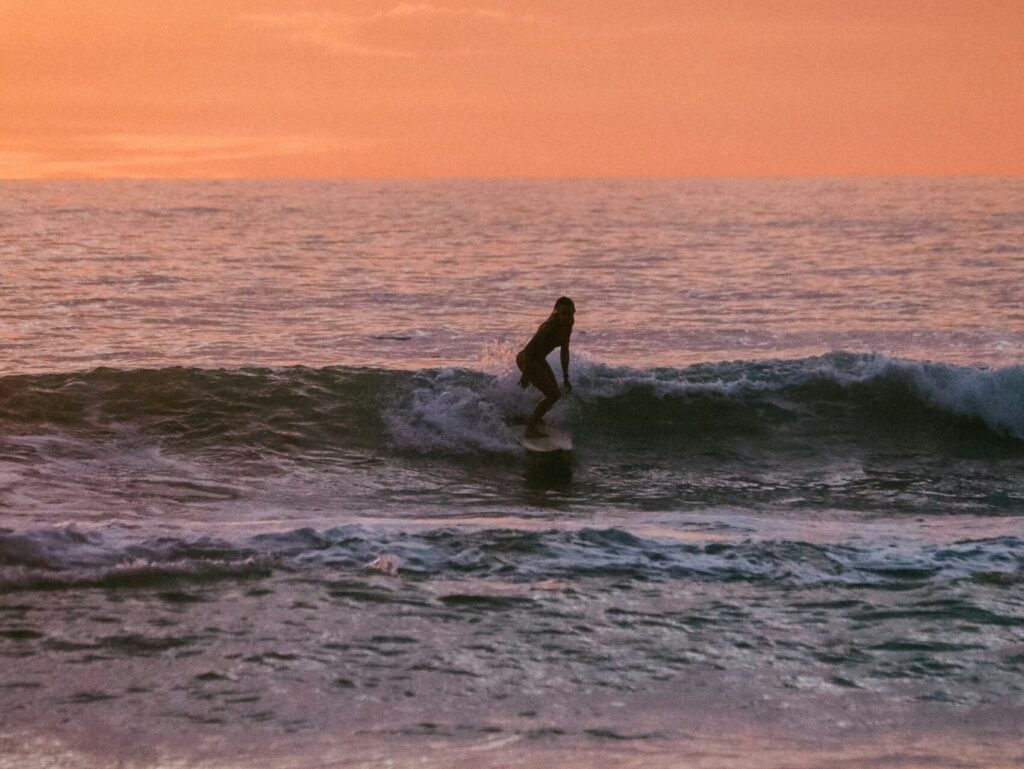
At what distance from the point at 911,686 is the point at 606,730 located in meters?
1.75

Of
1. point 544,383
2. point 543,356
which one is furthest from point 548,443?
point 543,356

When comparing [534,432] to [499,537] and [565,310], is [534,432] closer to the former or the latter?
[565,310]

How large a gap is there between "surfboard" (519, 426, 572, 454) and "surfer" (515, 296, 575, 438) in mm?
329

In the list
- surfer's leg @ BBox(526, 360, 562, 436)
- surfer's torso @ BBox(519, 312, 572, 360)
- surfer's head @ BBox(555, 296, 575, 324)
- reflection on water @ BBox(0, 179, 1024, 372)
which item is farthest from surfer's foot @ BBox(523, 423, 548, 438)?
reflection on water @ BBox(0, 179, 1024, 372)

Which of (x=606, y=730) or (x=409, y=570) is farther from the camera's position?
(x=409, y=570)

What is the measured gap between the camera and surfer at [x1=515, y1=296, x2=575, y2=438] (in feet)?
44.7

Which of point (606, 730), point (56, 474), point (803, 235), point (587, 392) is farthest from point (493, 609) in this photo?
point (803, 235)

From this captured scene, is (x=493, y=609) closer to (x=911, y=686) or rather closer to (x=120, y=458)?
(x=911, y=686)

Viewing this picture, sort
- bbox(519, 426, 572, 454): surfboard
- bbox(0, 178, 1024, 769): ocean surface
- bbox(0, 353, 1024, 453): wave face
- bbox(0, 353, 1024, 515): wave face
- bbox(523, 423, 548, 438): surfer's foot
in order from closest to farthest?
1. bbox(0, 178, 1024, 769): ocean surface
2. bbox(0, 353, 1024, 515): wave face
3. bbox(519, 426, 572, 454): surfboard
4. bbox(523, 423, 548, 438): surfer's foot
5. bbox(0, 353, 1024, 453): wave face

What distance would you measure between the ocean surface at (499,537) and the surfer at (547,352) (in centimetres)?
74

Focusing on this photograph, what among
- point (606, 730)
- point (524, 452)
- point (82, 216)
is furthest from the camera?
point (82, 216)

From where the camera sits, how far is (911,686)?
6512mm

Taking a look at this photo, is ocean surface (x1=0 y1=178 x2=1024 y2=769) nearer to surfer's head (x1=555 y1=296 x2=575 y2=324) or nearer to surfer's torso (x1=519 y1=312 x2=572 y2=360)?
surfer's torso (x1=519 y1=312 x2=572 y2=360)

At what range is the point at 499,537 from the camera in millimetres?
9430
